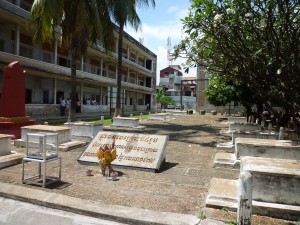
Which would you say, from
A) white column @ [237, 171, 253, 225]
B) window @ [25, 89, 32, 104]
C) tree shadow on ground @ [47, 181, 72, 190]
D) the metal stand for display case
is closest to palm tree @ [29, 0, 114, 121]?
the metal stand for display case

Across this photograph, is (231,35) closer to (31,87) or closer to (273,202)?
(273,202)

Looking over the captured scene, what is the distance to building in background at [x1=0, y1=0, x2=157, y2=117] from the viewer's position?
22.7 metres

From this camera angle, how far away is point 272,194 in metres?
5.16

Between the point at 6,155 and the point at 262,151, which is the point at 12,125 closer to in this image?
the point at 6,155

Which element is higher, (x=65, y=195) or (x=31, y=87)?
(x=31, y=87)

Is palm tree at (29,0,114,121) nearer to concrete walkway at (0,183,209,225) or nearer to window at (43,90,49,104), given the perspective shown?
concrete walkway at (0,183,209,225)

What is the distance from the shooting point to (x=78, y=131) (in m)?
13.0

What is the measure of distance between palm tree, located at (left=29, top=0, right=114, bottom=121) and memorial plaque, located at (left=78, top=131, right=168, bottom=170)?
6.68 meters

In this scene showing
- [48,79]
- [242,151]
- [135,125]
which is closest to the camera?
[242,151]

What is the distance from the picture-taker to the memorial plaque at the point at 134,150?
26.3 ft

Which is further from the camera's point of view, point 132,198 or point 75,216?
point 132,198

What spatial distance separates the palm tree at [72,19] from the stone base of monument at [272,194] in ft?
35.8

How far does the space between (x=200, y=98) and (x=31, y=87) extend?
35.0 m

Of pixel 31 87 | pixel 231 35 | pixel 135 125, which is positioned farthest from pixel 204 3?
pixel 31 87
